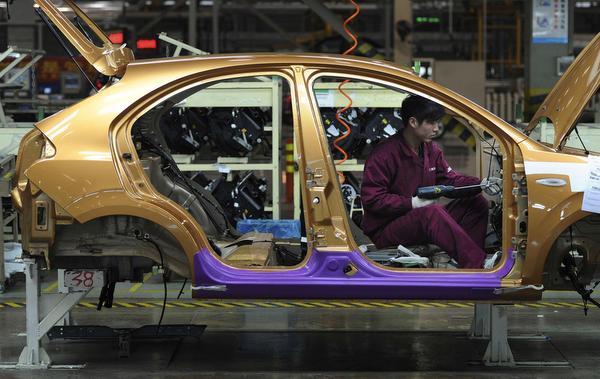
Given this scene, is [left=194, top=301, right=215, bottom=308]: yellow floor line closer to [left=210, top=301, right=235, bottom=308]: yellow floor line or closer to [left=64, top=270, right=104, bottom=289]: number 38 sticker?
[left=210, top=301, right=235, bottom=308]: yellow floor line

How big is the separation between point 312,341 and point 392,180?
121cm

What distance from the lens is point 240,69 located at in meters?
5.40

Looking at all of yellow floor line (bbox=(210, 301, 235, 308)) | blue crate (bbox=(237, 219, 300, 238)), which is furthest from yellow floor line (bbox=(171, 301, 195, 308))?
blue crate (bbox=(237, 219, 300, 238))

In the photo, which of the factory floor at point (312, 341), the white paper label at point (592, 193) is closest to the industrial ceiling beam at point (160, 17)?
the factory floor at point (312, 341)

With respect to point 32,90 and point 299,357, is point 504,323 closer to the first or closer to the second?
point 299,357

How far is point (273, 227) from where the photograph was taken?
7863 millimetres

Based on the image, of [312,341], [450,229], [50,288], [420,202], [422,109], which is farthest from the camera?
[50,288]

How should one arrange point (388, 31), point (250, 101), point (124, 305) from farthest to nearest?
point (388, 31) < point (250, 101) < point (124, 305)

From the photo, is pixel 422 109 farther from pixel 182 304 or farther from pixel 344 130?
pixel 344 130

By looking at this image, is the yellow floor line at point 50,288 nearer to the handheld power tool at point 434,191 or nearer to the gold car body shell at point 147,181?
the gold car body shell at point 147,181

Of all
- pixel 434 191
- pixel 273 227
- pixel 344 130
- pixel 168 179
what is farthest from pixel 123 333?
pixel 344 130

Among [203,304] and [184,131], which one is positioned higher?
[184,131]

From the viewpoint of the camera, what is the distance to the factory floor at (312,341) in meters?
5.62

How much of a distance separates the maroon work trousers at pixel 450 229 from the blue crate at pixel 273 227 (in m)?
2.00
